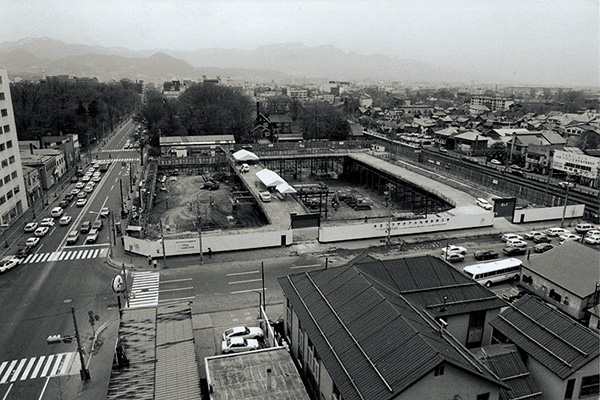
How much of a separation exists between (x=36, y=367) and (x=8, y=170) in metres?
29.9

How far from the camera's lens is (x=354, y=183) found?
2692 inches

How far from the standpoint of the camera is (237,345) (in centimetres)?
2250

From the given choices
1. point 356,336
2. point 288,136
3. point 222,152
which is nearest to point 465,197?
point 356,336

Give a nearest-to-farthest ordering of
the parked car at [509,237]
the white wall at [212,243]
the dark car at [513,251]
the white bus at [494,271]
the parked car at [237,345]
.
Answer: the parked car at [237,345]
the white bus at [494,271]
the white wall at [212,243]
the dark car at [513,251]
the parked car at [509,237]

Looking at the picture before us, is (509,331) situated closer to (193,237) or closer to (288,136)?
(193,237)

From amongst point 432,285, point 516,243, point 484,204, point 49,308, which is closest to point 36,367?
point 49,308

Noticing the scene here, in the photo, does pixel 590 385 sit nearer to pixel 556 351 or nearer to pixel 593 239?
pixel 556 351

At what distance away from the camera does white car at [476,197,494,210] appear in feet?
149

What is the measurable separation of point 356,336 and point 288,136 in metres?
79.4

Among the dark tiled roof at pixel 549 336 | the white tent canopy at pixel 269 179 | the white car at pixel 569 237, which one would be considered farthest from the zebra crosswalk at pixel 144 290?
the white car at pixel 569 237

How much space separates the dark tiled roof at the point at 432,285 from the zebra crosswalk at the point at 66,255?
80.6ft

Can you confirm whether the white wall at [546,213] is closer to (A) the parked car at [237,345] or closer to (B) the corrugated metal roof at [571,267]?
(B) the corrugated metal roof at [571,267]

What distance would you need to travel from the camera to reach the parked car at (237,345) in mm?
22359

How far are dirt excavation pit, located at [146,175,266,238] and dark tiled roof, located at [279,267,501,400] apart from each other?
2332cm
